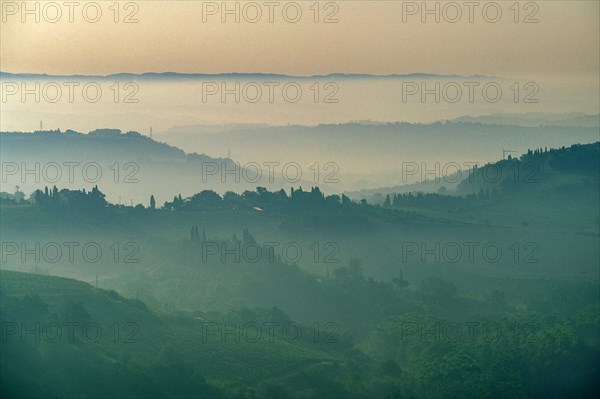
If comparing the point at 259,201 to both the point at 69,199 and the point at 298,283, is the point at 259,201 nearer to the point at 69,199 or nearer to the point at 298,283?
the point at 298,283

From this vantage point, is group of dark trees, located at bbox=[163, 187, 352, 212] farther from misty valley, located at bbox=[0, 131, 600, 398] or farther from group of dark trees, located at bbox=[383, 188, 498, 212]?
group of dark trees, located at bbox=[383, 188, 498, 212]

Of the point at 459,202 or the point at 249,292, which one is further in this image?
the point at 459,202

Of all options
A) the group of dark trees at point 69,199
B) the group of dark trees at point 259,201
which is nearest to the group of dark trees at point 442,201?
the group of dark trees at point 259,201

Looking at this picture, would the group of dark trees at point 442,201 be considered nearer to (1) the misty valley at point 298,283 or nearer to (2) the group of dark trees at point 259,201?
(1) the misty valley at point 298,283

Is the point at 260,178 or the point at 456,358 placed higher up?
the point at 260,178

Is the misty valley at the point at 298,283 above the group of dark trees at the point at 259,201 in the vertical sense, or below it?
below

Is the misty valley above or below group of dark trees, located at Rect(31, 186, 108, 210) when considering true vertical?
below

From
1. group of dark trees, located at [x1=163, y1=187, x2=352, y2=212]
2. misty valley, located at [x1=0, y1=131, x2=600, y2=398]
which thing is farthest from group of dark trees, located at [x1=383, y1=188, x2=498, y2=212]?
group of dark trees, located at [x1=163, y1=187, x2=352, y2=212]

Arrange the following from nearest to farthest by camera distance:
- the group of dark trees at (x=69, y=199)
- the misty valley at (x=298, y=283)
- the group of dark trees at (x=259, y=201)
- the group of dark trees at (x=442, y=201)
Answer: the misty valley at (x=298, y=283)
the group of dark trees at (x=69, y=199)
the group of dark trees at (x=259, y=201)
the group of dark trees at (x=442, y=201)

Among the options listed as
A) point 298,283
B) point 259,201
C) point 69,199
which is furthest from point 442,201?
point 69,199

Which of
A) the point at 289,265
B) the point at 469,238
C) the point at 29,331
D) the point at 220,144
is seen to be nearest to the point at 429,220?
the point at 469,238

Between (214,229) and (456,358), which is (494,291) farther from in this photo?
(214,229)
